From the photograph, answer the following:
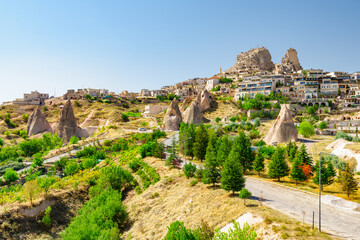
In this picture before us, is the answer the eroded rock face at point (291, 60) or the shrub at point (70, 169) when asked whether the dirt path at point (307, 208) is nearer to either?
the shrub at point (70, 169)

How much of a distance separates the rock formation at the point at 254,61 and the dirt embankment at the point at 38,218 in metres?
132

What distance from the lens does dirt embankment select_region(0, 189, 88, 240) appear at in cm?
2506

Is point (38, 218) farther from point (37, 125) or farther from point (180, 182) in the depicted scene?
point (37, 125)

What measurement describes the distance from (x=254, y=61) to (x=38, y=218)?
489 feet

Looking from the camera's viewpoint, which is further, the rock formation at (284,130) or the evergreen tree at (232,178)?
the rock formation at (284,130)

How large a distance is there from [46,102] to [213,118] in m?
80.8

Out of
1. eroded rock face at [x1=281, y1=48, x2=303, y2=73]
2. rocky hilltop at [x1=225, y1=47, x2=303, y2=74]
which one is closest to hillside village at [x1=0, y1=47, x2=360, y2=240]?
rocky hilltop at [x1=225, y1=47, x2=303, y2=74]

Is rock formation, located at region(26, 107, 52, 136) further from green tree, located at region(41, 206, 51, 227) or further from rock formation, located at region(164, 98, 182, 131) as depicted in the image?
green tree, located at region(41, 206, 51, 227)

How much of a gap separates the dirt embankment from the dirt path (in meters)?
21.3

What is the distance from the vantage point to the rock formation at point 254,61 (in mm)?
152125

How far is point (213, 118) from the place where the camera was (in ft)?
271

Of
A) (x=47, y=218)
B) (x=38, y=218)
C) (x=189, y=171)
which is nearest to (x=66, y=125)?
(x=38, y=218)

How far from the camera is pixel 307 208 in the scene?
1842 cm

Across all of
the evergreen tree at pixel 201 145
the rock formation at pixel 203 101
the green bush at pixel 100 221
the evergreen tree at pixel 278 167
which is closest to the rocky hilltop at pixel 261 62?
the rock formation at pixel 203 101
